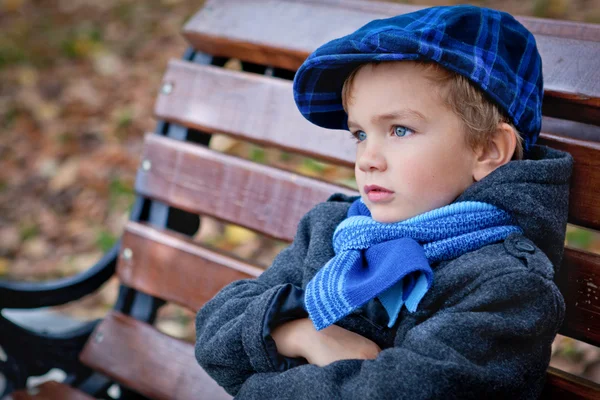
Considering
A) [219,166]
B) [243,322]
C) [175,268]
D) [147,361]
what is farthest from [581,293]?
[147,361]

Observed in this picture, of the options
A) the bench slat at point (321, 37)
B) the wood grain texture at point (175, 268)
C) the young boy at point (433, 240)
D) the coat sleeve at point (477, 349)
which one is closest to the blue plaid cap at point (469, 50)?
the young boy at point (433, 240)

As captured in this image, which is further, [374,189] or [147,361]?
[147,361]

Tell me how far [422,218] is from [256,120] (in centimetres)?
87

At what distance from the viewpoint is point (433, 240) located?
1.36 meters

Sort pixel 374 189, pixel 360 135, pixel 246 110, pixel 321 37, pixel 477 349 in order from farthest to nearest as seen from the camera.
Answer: pixel 246 110 → pixel 321 37 → pixel 360 135 → pixel 374 189 → pixel 477 349

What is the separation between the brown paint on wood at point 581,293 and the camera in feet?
5.02

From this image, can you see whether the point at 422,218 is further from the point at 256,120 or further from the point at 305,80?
the point at 256,120

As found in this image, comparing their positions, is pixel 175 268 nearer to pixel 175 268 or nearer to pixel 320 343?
pixel 175 268

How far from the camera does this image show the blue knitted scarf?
51.3 inches

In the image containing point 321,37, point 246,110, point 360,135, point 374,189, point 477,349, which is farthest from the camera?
point 246,110

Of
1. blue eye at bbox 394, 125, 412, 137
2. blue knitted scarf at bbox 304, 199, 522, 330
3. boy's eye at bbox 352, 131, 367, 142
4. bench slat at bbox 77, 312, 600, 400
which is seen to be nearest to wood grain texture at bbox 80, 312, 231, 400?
bench slat at bbox 77, 312, 600, 400

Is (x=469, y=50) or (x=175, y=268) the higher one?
(x=469, y=50)

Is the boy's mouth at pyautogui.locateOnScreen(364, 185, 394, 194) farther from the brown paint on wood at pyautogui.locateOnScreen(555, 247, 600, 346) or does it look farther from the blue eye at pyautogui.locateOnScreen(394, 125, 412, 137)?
the brown paint on wood at pyautogui.locateOnScreen(555, 247, 600, 346)

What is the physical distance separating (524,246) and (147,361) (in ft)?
4.46
